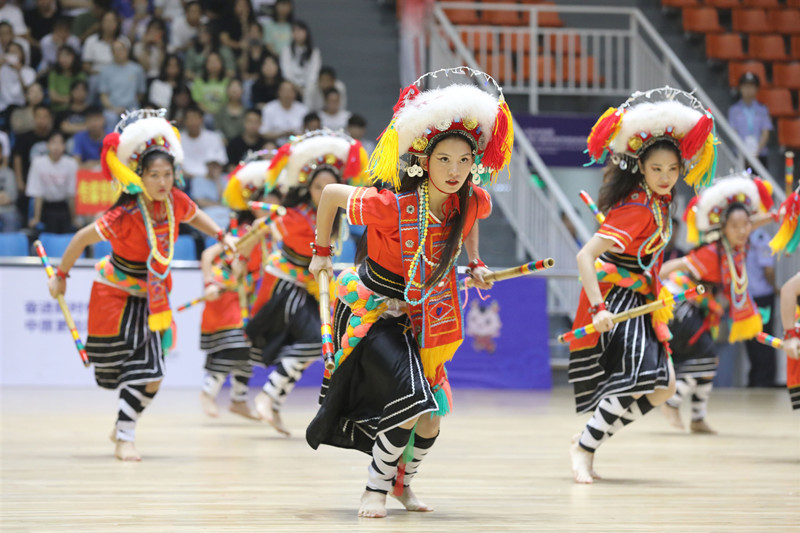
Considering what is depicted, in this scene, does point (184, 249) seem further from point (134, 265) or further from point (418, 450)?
point (418, 450)

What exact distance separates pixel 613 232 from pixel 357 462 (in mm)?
1661

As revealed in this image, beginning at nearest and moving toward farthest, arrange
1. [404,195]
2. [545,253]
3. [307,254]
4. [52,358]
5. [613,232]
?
1. [404,195]
2. [613,232]
3. [307,254]
4. [52,358]
5. [545,253]

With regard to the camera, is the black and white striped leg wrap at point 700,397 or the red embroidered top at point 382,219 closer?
the red embroidered top at point 382,219

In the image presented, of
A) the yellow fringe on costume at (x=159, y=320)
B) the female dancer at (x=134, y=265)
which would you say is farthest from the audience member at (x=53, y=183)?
the yellow fringe on costume at (x=159, y=320)

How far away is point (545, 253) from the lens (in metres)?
10.2

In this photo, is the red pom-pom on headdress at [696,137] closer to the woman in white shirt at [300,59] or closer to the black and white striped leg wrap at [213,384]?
the black and white striped leg wrap at [213,384]

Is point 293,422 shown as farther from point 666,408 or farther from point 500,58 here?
point 500,58

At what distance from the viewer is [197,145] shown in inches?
405

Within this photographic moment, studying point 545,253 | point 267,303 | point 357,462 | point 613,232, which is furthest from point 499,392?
point 613,232

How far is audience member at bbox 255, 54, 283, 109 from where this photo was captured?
10938 mm

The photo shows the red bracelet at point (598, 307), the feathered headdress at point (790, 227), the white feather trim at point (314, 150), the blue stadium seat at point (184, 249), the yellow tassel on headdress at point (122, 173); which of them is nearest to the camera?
the red bracelet at point (598, 307)

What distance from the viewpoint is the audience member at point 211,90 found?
1080cm

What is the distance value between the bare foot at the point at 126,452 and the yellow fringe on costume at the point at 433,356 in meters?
1.95

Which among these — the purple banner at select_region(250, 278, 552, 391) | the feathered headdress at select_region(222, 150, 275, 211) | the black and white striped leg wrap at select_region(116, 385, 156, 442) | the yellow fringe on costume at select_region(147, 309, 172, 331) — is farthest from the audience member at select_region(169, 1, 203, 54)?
the black and white striped leg wrap at select_region(116, 385, 156, 442)
